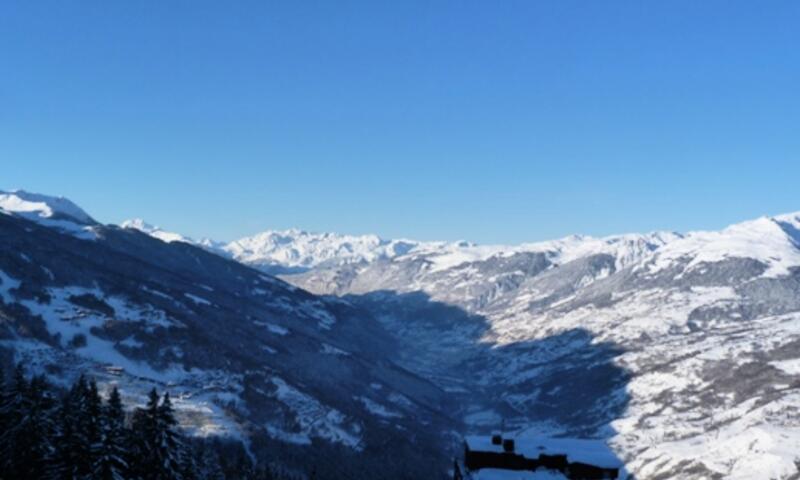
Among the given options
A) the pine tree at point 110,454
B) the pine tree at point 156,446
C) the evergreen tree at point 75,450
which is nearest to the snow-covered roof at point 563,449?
the pine tree at point 156,446

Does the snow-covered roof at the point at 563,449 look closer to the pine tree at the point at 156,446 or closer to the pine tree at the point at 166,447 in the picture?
the pine tree at the point at 166,447

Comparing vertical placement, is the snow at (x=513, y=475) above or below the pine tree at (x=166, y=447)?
below

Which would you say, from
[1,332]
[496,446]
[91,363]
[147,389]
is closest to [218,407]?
[147,389]

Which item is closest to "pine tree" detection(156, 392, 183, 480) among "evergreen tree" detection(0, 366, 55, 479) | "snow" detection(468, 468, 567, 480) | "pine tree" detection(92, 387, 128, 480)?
"pine tree" detection(92, 387, 128, 480)

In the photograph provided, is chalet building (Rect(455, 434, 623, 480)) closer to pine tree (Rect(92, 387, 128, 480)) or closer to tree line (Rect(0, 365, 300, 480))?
tree line (Rect(0, 365, 300, 480))

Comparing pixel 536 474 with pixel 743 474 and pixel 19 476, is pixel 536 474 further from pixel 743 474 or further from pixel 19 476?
pixel 743 474

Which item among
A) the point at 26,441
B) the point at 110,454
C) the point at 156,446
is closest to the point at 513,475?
the point at 156,446
